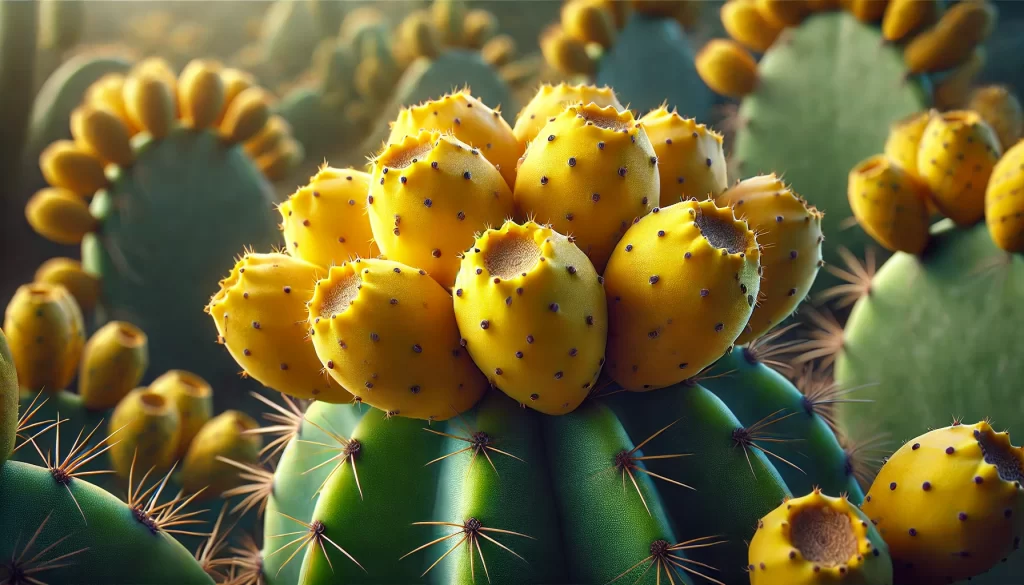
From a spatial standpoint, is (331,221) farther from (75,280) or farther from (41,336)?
(75,280)

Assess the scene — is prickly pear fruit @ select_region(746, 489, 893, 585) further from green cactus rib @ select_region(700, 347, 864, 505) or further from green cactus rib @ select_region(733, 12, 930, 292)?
green cactus rib @ select_region(733, 12, 930, 292)

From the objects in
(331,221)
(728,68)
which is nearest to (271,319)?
(331,221)

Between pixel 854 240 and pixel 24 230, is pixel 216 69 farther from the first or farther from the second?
pixel 854 240

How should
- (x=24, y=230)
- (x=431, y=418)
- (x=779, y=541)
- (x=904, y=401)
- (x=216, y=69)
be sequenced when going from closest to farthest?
(x=779, y=541) → (x=431, y=418) → (x=904, y=401) → (x=216, y=69) → (x=24, y=230)

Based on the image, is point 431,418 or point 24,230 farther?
point 24,230

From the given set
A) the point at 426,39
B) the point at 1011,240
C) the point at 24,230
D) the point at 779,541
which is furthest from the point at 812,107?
the point at 24,230
